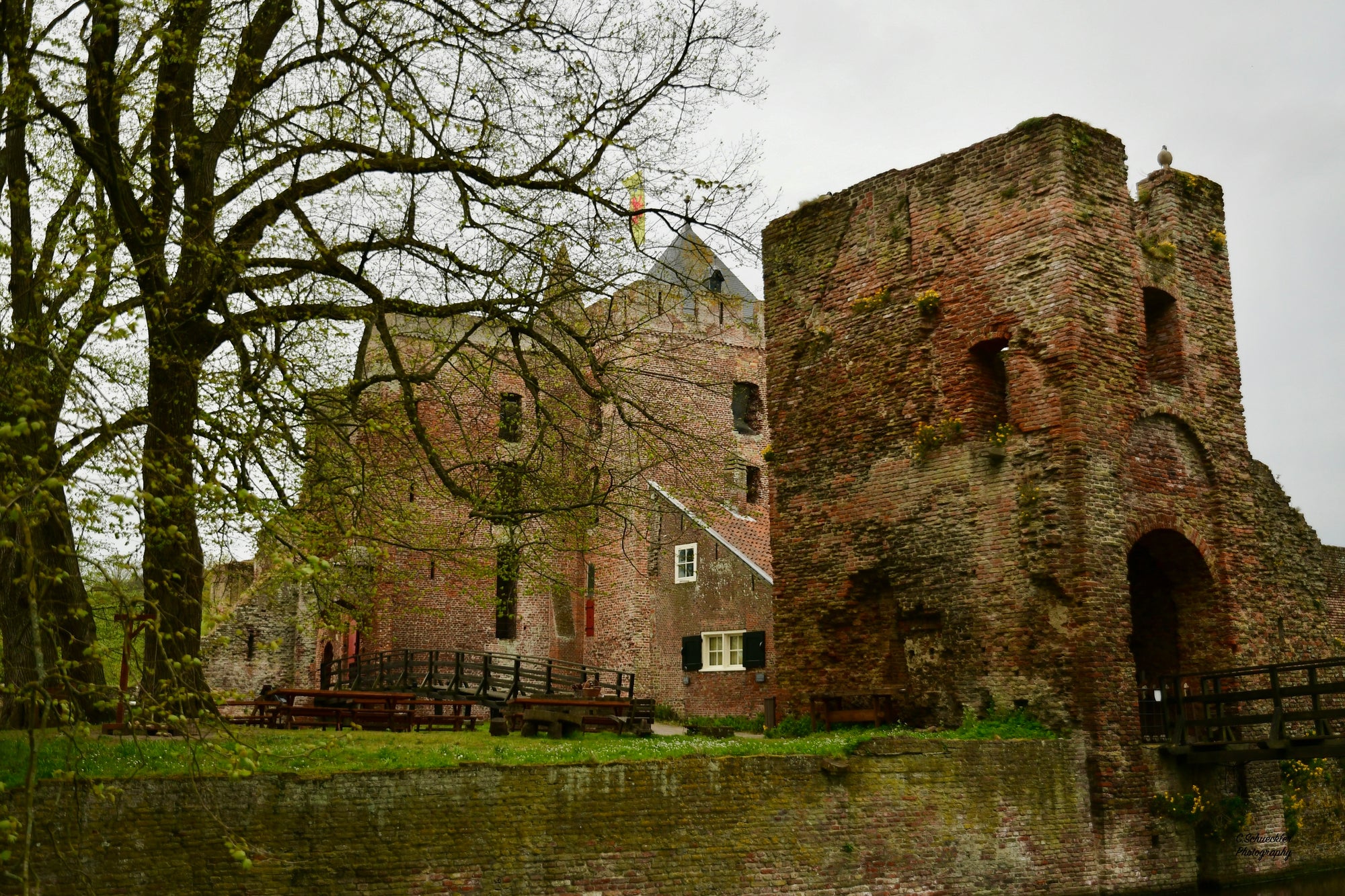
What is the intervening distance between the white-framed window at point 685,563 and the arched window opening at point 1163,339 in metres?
12.8

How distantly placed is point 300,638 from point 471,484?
1674 centimetres

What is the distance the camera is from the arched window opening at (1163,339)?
1698 centimetres

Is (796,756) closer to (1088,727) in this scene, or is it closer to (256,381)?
(1088,727)

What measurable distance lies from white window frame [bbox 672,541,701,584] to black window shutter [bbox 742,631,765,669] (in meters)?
2.56

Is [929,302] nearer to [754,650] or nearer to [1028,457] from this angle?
[1028,457]

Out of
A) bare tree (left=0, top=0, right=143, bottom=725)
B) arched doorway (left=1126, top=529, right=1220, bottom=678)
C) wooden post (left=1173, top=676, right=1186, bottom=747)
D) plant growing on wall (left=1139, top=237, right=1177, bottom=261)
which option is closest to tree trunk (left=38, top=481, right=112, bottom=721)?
bare tree (left=0, top=0, right=143, bottom=725)

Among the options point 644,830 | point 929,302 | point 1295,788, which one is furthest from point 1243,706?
point 644,830

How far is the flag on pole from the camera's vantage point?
14.1 m

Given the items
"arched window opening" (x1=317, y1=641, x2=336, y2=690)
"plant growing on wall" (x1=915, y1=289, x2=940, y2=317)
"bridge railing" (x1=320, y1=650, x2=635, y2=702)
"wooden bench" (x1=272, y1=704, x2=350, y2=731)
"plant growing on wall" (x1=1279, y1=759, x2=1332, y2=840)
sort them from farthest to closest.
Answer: "arched window opening" (x1=317, y1=641, x2=336, y2=690) → "bridge railing" (x1=320, y1=650, x2=635, y2=702) → "plant growing on wall" (x1=915, y1=289, x2=940, y2=317) → "plant growing on wall" (x1=1279, y1=759, x2=1332, y2=840) → "wooden bench" (x1=272, y1=704, x2=350, y2=731)

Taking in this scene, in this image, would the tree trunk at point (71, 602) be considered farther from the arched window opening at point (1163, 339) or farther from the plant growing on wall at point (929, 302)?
the arched window opening at point (1163, 339)

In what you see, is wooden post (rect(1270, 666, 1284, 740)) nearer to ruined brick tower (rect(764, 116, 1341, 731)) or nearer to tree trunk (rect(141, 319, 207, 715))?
ruined brick tower (rect(764, 116, 1341, 731))

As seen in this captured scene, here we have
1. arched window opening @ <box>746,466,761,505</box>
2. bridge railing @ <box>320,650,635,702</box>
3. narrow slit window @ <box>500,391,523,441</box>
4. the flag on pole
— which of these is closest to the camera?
the flag on pole

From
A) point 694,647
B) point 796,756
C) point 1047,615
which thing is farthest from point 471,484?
point 694,647

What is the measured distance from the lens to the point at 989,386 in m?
16.6
